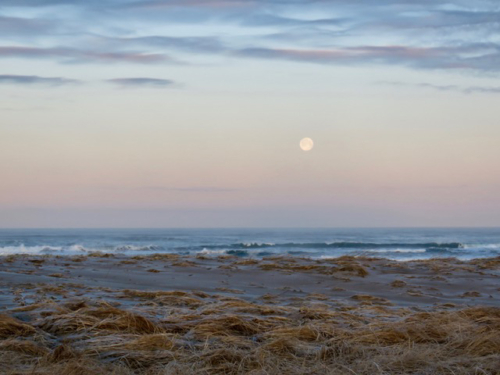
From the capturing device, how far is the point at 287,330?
482 cm

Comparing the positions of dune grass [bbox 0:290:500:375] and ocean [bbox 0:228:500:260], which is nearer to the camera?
dune grass [bbox 0:290:500:375]

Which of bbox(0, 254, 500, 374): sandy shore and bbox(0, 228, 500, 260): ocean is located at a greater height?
bbox(0, 254, 500, 374): sandy shore

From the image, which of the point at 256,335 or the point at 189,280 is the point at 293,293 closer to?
the point at 189,280

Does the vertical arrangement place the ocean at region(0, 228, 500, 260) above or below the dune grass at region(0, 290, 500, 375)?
below

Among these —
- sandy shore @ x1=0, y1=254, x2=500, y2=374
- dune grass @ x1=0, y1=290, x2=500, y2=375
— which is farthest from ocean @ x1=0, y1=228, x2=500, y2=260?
dune grass @ x1=0, y1=290, x2=500, y2=375

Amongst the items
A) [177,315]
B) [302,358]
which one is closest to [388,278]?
[177,315]

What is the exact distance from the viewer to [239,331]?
16.5 feet

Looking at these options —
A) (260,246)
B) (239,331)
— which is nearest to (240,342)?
(239,331)

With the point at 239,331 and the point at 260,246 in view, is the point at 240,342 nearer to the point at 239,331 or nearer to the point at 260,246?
the point at 239,331

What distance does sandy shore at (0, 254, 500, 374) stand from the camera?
3.89 meters

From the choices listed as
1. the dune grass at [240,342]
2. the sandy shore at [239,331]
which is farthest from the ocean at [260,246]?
the dune grass at [240,342]

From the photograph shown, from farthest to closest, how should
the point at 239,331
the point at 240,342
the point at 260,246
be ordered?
the point at 260,246, the point at 239,331, the point at 240,342

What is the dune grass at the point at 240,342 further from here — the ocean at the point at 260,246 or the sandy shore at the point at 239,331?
the ocean at the point at 260,246

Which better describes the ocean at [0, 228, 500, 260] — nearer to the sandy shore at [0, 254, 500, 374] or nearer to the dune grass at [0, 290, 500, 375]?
the sandy shore at [0, 254, 500, 374]
